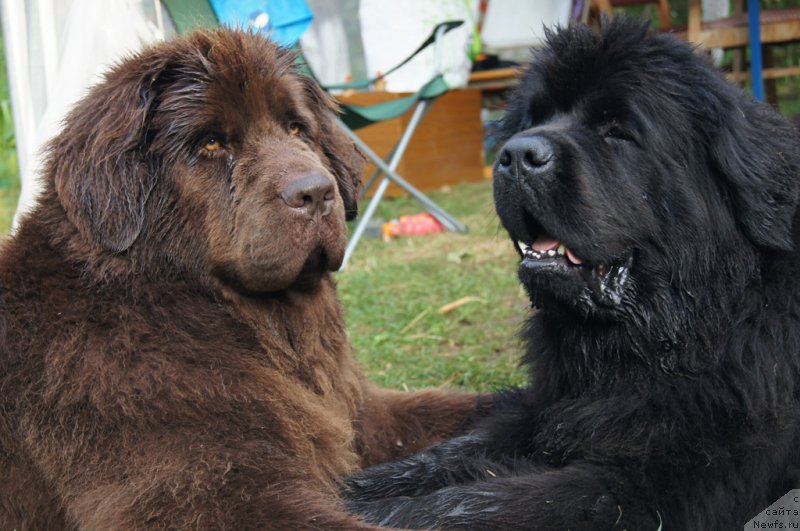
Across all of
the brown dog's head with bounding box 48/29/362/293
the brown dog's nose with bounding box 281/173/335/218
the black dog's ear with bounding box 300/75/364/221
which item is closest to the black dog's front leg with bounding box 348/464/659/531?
the brown dog's head with bounding box 48/29/362/293

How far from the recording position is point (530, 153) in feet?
8.09

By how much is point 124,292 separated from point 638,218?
1.43 metres

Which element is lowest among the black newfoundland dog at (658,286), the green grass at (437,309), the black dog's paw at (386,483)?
the green grass at (437,309)

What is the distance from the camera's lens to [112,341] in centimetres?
238

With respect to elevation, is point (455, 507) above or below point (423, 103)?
below

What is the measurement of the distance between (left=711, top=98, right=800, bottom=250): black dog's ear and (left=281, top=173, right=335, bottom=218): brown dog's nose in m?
1.10

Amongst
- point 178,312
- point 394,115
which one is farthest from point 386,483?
point 394,115

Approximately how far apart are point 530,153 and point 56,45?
3452 millimetres

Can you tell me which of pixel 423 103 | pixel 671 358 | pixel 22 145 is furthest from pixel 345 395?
pixel 423 103

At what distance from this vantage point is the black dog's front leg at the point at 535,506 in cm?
228

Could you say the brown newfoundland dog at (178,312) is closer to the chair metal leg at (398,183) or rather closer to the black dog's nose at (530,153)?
the black dog's nose at (530,153)

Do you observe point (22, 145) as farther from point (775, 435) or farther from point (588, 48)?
point (775, 435)

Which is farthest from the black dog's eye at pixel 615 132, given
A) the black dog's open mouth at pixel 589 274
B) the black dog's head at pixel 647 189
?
the black dog's open mouth at pixel 589 274

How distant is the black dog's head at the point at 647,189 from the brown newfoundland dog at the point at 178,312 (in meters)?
0.63
